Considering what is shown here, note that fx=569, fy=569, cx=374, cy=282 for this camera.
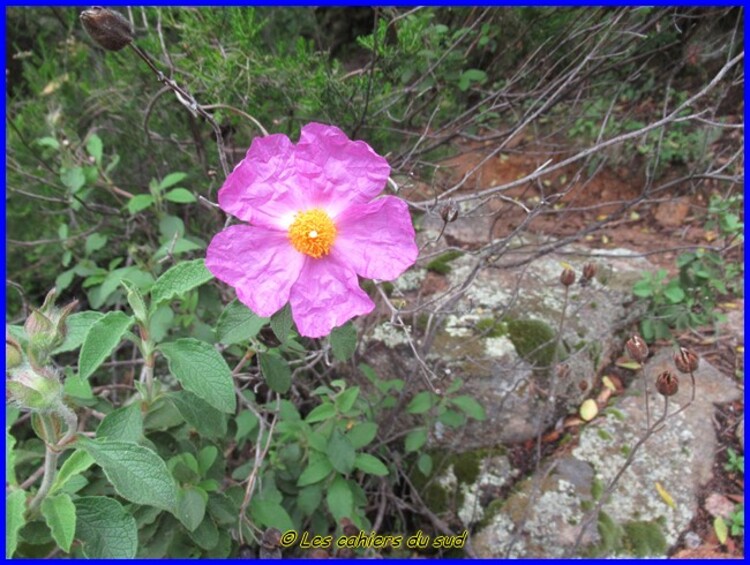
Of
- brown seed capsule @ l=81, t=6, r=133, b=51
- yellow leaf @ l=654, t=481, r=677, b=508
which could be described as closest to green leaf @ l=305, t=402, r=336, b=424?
brown seed capsule @ l=81, t=6, r=133, b=51

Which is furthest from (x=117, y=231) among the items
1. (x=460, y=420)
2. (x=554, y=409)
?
(x=554, y=409)

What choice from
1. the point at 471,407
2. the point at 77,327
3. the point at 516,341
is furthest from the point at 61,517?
the point at 516,341

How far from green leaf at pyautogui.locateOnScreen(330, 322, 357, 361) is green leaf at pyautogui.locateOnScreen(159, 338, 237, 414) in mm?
203

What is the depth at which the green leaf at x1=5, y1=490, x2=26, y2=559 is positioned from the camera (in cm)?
98

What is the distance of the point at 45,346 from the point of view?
3.16ft

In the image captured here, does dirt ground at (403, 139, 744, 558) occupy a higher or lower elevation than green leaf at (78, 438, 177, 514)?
lower

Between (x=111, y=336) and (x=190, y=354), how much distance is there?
0.46 ft

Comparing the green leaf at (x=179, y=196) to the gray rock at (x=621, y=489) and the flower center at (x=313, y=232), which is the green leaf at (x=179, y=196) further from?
the gray rock at (x=621, y=489)

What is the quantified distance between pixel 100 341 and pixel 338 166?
0.53 m

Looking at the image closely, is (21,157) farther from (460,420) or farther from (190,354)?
(460,420)

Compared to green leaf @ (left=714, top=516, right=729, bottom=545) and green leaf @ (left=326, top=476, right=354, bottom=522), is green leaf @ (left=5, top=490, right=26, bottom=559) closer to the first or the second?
green leaf @ (left=326, top=476, right=354, bottom=522)

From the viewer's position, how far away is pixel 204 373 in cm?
104

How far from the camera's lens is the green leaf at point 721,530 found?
177 centimetres

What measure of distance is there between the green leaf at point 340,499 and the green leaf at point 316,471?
40 millimetres
